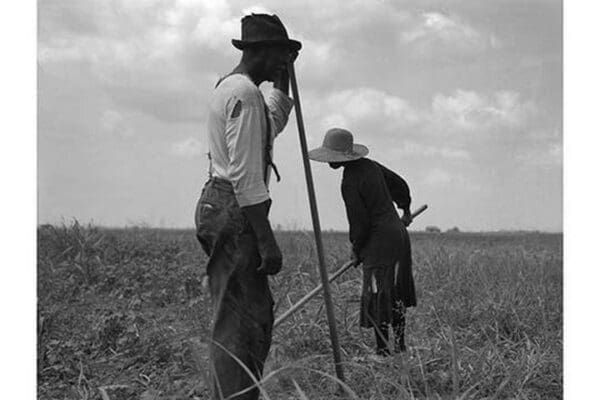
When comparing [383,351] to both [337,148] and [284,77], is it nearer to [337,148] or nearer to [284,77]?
[337,148]

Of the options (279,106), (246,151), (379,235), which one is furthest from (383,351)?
(246,151)

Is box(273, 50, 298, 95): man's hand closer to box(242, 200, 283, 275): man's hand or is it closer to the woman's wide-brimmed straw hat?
box(242, 200, 283, 275): man's hand

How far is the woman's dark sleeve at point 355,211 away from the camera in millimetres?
3826

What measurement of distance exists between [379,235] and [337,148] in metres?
0.48

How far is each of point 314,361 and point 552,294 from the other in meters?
1.41

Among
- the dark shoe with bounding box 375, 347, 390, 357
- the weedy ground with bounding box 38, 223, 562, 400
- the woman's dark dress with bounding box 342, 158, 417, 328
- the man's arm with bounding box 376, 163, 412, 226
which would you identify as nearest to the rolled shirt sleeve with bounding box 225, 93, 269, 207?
the weedy ground with bounding box 38, 223, 562, 400

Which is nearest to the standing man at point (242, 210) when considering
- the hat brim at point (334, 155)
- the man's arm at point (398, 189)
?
the hat brim at point (334, 155)

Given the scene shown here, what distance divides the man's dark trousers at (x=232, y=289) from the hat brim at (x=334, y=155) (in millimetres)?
902

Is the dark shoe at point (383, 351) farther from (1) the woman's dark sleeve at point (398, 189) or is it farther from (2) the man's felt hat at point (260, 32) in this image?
(2) the man's felt hat at point (260, 32)

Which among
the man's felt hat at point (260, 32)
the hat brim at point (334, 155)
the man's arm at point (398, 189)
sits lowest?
the man's arm at point (398, 189)

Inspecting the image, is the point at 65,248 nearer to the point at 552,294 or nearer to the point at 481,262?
the point at 481,262

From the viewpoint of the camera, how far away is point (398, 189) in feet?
13.0

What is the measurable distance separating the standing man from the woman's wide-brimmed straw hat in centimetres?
74
